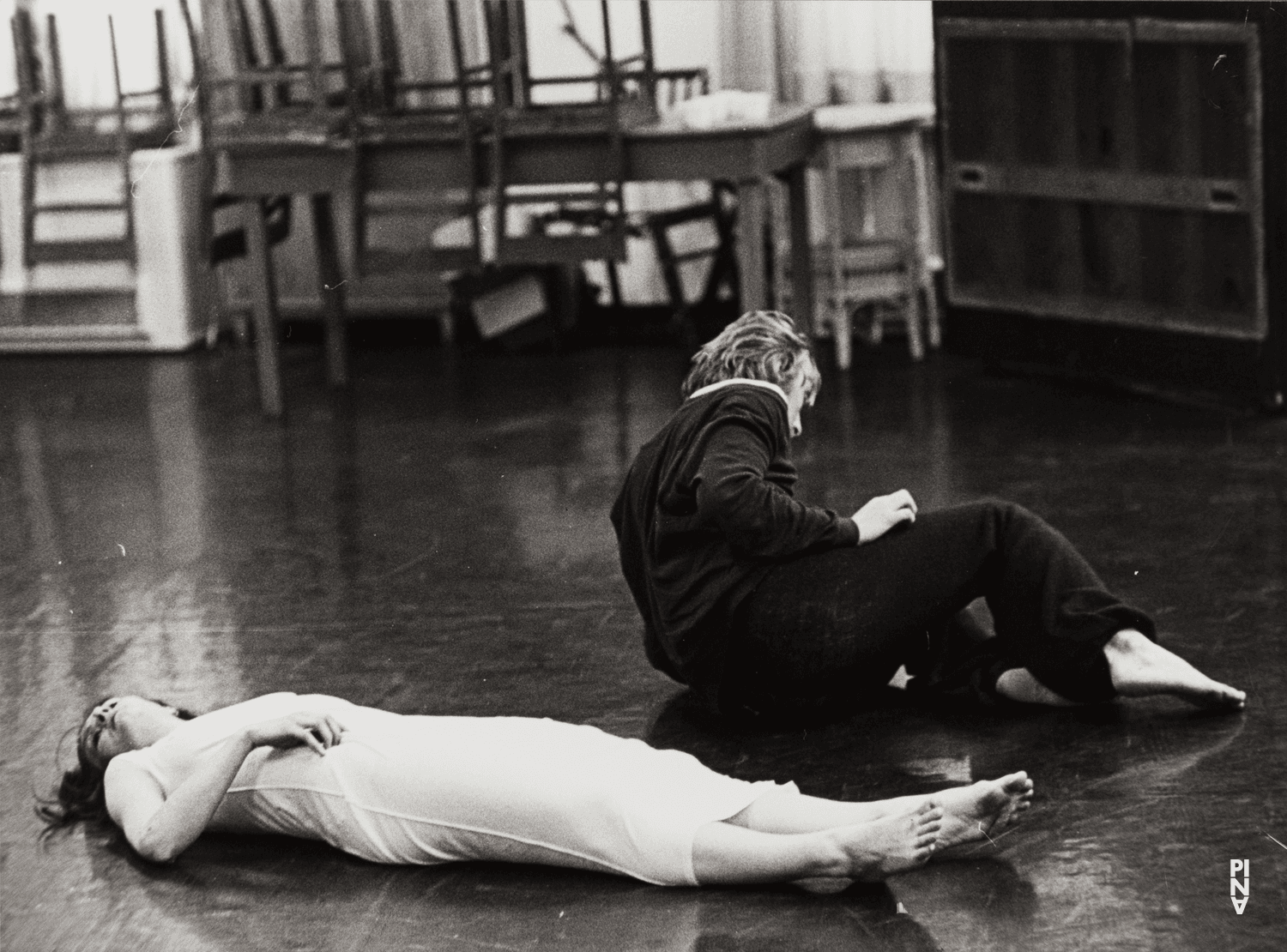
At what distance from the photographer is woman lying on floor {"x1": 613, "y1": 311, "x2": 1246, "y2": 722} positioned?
3723 mm

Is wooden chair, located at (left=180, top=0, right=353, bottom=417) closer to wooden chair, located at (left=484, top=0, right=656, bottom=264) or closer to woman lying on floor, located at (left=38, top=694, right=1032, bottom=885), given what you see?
wooden chair, located at (left=484, top=0, right=656, bottom=264)

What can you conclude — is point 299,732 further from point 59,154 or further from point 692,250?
point 59,154

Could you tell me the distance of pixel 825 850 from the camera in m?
3.05

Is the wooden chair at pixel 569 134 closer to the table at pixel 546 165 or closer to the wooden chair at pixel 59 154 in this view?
the table at pixel 546 165

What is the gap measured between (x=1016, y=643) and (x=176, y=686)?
1810mm

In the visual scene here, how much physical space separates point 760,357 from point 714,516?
337 millimetres

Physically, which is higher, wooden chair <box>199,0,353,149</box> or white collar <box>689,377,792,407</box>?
wooden chair <box>199,0,353,149</box>

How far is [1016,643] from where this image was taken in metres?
3.81

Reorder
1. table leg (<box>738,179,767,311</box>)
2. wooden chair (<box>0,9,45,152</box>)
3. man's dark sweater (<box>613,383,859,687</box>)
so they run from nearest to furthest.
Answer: man's dark sweater (<box>613,383,859,687</box>), table leg (<box>738,179,767,311</box>), wooden chair (<box>0,9,45,152</box>)

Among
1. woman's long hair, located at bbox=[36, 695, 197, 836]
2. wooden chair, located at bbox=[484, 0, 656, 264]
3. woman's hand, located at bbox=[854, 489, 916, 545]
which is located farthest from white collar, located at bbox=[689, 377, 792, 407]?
wooden chair, located at bbox=[484, 0, 656, 264]

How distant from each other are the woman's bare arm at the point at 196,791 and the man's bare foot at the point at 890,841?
2.80ft

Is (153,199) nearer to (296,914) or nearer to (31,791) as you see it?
(31,791)

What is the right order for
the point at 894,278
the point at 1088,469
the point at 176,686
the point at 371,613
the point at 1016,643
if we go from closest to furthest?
1. the point at 1016,643
2. the point at 176,686
3. the point at 371,613
4. the point at 1088,469
5. the point at 894,278

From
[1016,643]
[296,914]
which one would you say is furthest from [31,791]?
[1016,643]
